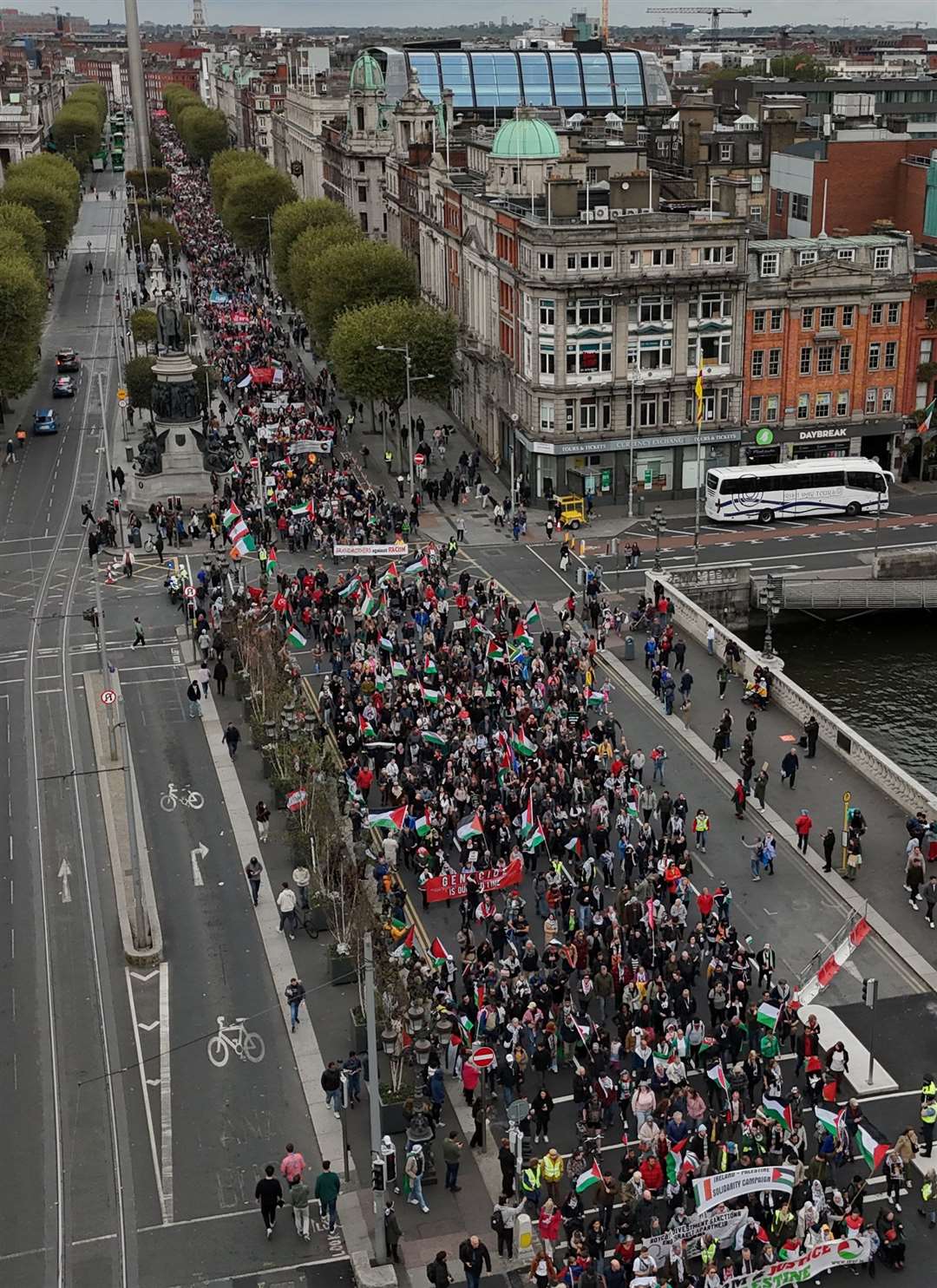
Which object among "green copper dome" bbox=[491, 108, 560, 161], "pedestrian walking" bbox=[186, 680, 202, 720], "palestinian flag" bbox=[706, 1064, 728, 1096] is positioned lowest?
"pedestrian walking" bbox=[186, 680, 202, 720]

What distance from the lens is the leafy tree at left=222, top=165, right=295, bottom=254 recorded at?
572 feet

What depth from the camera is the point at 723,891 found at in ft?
148

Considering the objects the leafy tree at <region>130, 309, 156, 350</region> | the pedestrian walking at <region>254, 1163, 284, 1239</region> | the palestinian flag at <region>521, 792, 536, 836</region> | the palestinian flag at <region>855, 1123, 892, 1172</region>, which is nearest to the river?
the palestinian flag at <region>521, 792, 536, 836</region>

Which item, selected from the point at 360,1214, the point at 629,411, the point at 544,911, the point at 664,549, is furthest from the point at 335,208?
the point at 360,1214

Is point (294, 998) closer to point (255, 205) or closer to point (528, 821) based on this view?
point (528, 821)

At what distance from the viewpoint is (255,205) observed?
572 feet

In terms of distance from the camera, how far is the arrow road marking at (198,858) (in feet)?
164

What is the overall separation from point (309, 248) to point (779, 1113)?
107805mm

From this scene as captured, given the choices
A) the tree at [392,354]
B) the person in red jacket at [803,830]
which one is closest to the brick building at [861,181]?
the tree at [392,354]

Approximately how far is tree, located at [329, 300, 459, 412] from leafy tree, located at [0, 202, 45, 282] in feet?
181

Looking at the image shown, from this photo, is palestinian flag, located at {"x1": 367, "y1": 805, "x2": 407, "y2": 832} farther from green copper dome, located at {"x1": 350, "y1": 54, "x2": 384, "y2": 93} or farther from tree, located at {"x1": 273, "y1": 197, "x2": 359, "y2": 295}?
green copper dome, located at {"x1": 350, "y1": 54, "x2": 384, "y2": 93}

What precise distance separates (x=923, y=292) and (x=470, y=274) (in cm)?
2915

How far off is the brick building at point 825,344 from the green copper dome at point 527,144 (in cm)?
1670

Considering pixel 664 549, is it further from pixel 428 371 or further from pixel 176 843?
pixel 176 843
